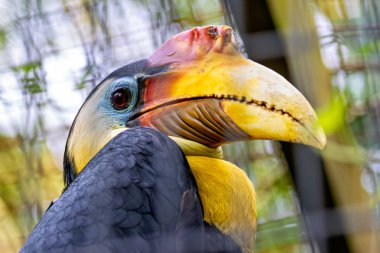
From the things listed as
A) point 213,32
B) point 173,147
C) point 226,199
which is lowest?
point 226,199

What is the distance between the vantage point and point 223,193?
121cm

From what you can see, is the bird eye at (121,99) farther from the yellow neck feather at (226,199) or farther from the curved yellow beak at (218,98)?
the yellow neck feather at (226,199)

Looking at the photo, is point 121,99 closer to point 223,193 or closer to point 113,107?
point 113,107

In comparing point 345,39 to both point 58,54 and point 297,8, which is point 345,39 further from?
point 58,54

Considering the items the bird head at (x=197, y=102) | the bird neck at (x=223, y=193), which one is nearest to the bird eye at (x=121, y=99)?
the bird head at (x=197, y=102)

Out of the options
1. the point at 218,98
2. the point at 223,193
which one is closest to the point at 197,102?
the point at 218,98

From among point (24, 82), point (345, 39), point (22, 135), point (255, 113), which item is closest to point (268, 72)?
point (255, 113)

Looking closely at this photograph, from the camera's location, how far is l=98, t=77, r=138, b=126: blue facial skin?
4.18 ft

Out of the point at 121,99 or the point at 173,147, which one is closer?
the point at 173,147

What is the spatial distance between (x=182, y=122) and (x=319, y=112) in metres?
0.23

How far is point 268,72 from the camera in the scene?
1141 millimetres

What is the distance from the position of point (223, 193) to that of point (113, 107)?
24 cm

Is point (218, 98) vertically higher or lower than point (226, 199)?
higher

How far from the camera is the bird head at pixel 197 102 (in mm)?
1124
